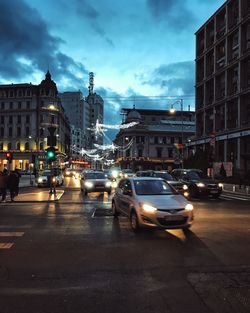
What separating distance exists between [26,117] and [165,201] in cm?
11438

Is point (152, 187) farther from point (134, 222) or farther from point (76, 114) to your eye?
point (76, 114)

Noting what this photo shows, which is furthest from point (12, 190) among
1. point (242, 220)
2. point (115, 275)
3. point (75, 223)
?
point (115, 275)

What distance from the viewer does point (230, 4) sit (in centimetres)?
6294

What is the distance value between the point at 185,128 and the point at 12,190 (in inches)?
4323

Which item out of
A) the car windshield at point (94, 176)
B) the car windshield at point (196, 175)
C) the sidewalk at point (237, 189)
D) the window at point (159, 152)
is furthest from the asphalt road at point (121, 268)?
the window at point (159, 152)

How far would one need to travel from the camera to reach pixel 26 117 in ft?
401

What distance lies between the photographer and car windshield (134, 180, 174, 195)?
13250mm

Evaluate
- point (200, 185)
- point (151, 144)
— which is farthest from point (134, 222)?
point (151, 144)

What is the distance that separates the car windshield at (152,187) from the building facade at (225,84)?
1492 inches

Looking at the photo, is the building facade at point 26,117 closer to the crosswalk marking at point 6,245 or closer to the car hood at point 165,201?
the car hood at point 165,201

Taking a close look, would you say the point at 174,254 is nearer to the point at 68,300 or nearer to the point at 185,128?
the point at 68,300

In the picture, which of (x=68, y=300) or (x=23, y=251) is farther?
(x=23, y=251)

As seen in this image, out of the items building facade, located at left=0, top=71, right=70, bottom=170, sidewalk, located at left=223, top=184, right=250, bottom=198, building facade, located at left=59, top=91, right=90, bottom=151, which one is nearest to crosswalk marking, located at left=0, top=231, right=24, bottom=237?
sidewalk, located at left=223, top=184, right=250, bottom=198

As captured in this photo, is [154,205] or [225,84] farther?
[225,84]
